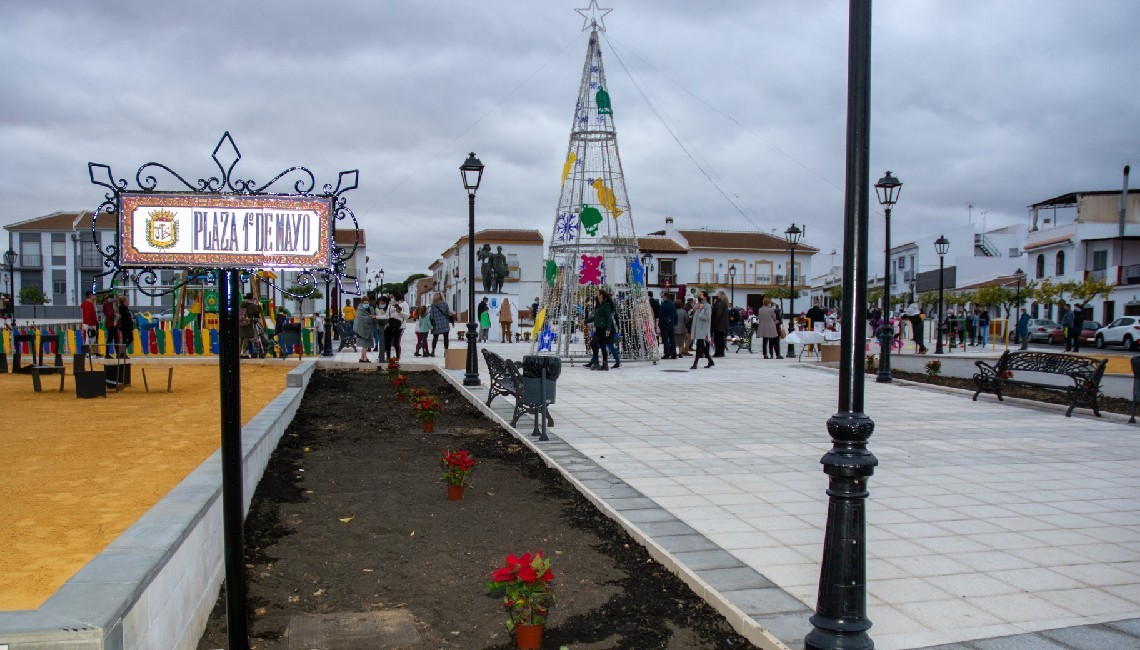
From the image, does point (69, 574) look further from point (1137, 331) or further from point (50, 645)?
point (1137, 331)

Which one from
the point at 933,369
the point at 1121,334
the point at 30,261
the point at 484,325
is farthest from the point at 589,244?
the point at 30,261

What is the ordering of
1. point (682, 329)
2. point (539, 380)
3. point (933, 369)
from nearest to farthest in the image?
point (539, 380)
point (933, 369)
point (682, 329)

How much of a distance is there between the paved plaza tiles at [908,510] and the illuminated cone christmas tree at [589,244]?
6878 mm

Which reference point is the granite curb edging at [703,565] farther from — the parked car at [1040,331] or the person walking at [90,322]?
the parked car at [1040,331]

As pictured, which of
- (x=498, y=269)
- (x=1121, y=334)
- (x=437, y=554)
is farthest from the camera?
(x=1121, y=334)

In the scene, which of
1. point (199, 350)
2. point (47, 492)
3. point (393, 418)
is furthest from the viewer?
point (199, 350)

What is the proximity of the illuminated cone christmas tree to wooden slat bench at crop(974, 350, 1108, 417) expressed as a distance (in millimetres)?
7815

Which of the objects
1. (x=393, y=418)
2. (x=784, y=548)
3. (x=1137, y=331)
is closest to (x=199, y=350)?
(x=393, y=418)

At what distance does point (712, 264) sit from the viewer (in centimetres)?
7144

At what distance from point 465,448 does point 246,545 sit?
345 centimetres

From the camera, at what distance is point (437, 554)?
4773 millimetres

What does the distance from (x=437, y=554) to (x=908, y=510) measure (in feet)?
10.5

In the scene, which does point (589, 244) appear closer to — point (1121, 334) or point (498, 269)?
point (498, 269)

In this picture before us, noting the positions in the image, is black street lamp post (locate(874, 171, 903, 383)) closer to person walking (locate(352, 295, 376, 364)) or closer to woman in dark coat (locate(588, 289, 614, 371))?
woman in dark coat (locate(588, 289, 614, 371))
